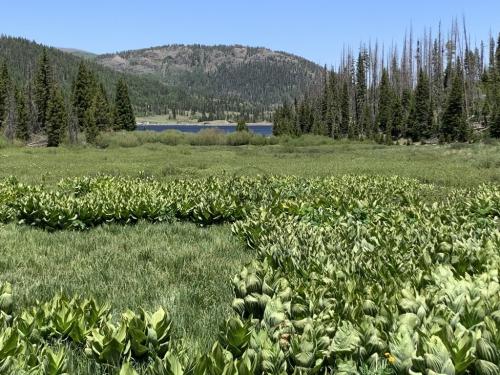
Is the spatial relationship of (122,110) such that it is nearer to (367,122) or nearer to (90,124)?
(90,124)

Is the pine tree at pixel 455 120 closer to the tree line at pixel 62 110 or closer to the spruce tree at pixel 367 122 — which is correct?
the spruce tree at pixel 367 122

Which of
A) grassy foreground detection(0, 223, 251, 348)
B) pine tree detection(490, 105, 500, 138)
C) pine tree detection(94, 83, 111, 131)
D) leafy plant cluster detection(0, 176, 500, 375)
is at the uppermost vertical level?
pine tree detection(94, 83, 111, 131)

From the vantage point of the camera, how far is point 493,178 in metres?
20.7

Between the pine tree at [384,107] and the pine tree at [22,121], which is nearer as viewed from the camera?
the pine tree at [384,107]

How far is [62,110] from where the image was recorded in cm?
7919

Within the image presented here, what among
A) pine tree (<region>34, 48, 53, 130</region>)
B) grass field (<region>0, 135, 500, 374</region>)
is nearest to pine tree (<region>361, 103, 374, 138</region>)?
pine tree (<region>34, 48, 53, 130</region>)

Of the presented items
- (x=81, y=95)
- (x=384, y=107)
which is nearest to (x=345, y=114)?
(x=384, y=107)

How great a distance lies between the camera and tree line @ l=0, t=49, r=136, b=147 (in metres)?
79.1

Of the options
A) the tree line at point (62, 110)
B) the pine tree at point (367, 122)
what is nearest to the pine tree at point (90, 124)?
the tree line at point (62, 110)

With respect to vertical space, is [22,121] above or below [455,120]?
above

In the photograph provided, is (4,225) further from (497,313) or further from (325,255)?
(497,313)

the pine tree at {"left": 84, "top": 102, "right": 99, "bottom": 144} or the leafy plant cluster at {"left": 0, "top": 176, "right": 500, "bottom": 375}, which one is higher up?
the pine tree at {"left": 84, "top": 102, "right": 99, "bottom": 144}

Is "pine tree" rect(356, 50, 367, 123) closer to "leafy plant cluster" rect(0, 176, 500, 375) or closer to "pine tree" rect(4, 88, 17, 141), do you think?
"pine tree" rect(4, 88, 17, 141)

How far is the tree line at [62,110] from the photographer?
Result: 79.1 meters
